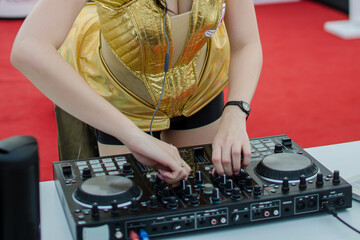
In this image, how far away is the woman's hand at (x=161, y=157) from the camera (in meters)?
1.19

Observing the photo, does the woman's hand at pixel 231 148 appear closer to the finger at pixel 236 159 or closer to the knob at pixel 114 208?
the finger at pixel 236 159

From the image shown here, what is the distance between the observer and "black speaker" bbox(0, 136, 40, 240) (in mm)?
805

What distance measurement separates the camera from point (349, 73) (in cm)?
429

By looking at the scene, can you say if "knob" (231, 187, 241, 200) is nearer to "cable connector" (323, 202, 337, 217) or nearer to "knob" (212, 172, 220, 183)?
"knob" (212, 172, 220, 183)

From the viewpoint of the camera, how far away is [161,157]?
47.1 inches

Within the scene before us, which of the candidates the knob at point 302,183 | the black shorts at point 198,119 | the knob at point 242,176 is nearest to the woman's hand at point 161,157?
the knob at point 242,176

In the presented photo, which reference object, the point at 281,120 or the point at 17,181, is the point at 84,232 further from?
the point at 281,120

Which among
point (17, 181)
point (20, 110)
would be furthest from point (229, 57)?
point (20, 110)

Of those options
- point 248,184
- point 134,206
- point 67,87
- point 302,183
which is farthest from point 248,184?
point 67,87

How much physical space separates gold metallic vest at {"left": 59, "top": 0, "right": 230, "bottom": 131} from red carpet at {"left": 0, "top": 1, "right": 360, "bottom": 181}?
1280 millimetres

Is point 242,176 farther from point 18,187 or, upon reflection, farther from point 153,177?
point 18,187

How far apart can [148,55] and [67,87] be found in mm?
307

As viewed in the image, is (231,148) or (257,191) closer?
(257,191)

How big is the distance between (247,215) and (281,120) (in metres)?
2.50
